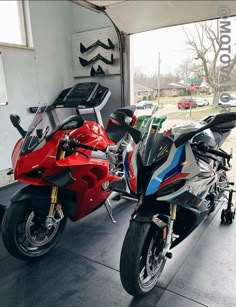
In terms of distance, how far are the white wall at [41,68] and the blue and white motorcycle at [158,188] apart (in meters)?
2.29

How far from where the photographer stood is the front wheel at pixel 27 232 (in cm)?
154

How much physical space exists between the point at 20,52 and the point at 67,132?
2.06 metres

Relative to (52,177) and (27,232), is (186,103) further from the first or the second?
(27,232)

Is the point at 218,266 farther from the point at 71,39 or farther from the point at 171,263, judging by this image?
the point at 71,39

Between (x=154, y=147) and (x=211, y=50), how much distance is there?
3.37ft

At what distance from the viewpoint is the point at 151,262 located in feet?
4.57

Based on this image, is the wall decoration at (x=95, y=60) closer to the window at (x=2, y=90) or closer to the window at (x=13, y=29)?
the window at (x=13, y=29)

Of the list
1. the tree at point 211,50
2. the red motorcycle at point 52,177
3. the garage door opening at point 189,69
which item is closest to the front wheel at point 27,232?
the red motorcycle at point 52,177

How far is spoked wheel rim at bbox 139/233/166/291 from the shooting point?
132cm

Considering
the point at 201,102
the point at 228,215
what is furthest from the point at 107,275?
the point at 201,102

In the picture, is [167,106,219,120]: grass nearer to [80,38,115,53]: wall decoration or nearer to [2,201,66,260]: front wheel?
[2,201,66,260]: front wheel

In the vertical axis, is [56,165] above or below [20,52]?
below

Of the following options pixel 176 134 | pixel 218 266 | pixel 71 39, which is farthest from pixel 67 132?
pixel 71 39

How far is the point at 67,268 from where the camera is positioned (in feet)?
5.38
